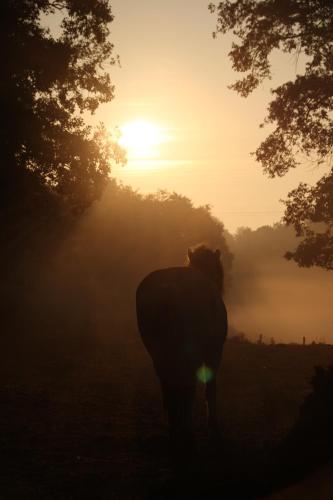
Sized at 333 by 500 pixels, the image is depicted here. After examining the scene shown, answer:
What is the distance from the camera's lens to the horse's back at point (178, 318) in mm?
6781

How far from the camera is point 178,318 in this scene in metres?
6.83

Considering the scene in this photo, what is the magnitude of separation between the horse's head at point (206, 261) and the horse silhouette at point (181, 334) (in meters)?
0.69

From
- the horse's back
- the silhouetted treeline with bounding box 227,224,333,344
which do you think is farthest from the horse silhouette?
the silhouetted treeline with bounding box 227,224,333,344

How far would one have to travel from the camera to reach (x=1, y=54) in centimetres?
1593

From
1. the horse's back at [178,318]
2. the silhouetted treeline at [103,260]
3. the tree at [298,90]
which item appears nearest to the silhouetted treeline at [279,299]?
the silhouetted treeline at [103,260]

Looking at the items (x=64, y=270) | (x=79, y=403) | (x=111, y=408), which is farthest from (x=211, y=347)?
(x=64, y=270)

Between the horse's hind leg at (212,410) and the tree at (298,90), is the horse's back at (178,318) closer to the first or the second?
the horse's hind leg at (212,410)

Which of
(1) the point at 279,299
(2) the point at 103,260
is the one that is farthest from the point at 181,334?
(1) the point at 279,299

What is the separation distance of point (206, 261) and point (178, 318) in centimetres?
198

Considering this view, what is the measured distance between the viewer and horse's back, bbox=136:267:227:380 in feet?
22.2

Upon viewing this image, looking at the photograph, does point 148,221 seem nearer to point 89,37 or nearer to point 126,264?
point 126,264

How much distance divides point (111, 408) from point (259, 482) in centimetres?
497

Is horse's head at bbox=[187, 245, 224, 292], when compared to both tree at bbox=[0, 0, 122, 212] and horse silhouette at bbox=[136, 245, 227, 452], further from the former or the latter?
tree at bbox=[0, 0, 122, 212]

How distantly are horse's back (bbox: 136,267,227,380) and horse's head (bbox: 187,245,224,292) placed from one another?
758 mm
